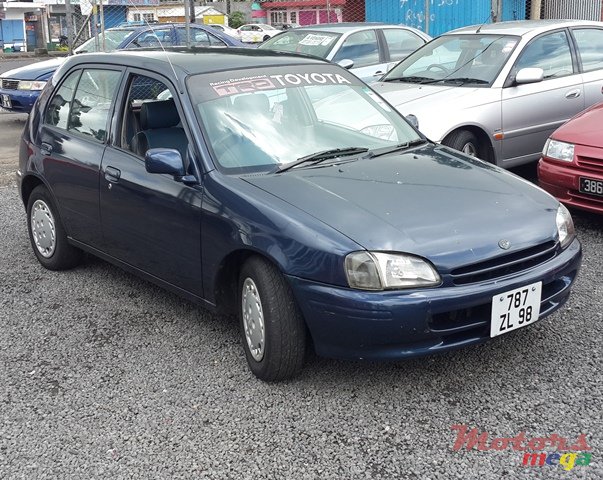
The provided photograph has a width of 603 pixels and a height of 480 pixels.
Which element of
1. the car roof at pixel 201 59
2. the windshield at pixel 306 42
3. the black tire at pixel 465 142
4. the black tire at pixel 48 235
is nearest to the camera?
the car roof at pixel 201 59

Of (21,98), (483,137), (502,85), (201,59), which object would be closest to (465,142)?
(483,137)

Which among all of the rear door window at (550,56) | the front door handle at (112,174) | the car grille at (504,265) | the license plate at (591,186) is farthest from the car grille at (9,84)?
the car grille at (504,265)

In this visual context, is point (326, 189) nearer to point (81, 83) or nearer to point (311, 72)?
point (311, 72)

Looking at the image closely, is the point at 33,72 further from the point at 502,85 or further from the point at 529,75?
the point at 529,75

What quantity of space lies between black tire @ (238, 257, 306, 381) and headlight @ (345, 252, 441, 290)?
1.13 ft

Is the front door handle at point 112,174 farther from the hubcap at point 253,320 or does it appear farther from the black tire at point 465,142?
the black tire at point 465,142

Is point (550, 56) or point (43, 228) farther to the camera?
point (550, 56)

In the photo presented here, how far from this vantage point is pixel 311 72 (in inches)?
180


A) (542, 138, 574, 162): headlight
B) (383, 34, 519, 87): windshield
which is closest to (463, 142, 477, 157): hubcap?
(383, 34, 519, 87): windshield

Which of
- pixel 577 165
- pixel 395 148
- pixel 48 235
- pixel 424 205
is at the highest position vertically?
→ pixel 395 148

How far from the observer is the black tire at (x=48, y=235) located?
527cm

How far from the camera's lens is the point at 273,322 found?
3.42 m

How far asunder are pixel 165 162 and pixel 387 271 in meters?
1.35

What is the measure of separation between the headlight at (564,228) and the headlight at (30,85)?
9.44 meters
